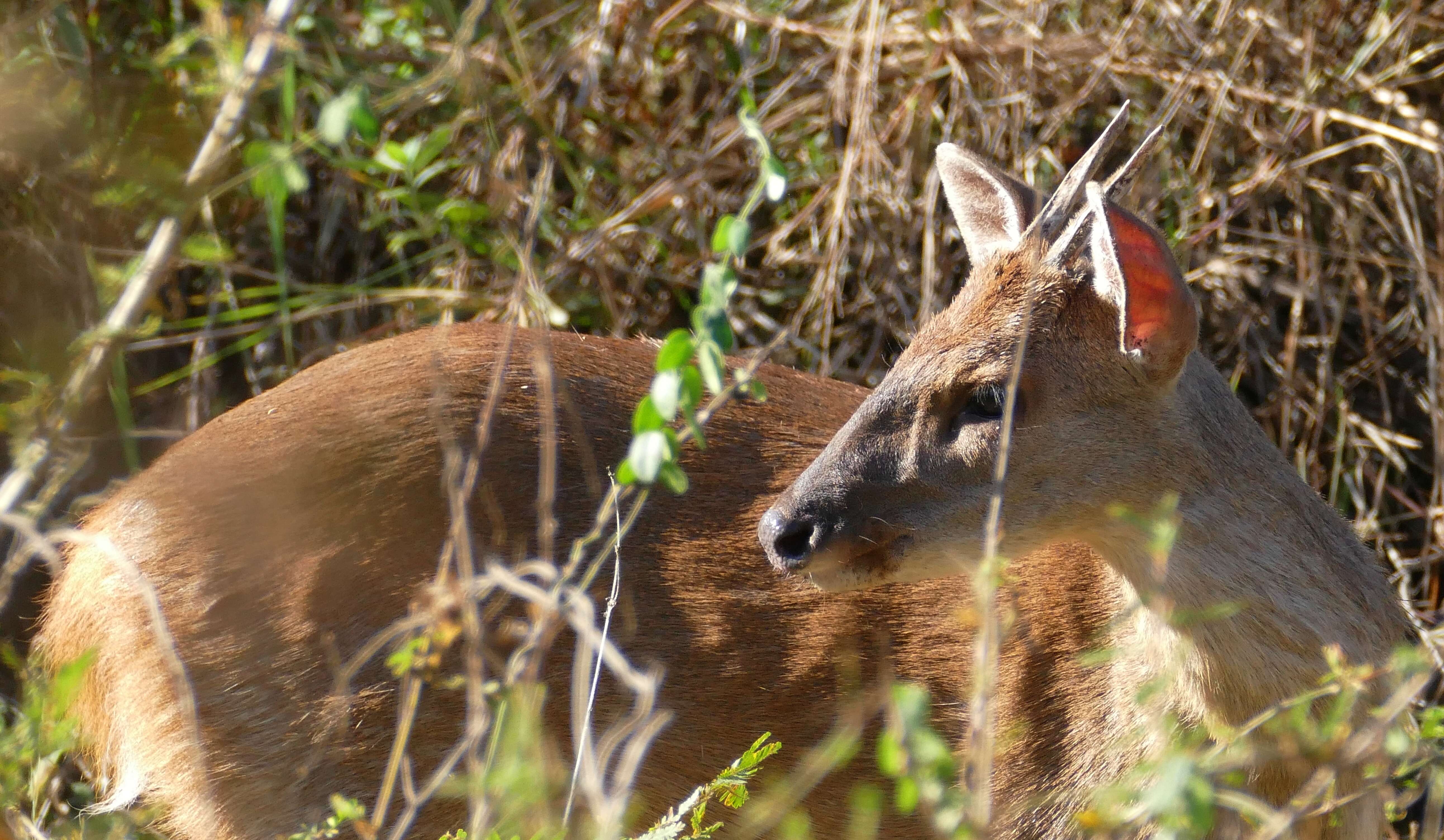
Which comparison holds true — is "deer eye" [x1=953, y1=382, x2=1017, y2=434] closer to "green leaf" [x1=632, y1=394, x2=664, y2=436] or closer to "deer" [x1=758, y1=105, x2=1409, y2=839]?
"deer" [x1=758, y1=105, x2=1409, y2=839]

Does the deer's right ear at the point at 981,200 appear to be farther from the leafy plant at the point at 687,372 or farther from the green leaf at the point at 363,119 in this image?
the green leaf at the point at 363,119

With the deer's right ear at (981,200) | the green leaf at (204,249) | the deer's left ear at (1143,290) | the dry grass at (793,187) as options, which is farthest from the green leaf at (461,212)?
the deer's left ear at (1143,290)

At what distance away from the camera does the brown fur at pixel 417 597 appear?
2803mm

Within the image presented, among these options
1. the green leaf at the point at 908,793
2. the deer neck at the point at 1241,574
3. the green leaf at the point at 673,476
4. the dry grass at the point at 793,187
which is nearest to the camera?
the green leaf at the point at 908,793

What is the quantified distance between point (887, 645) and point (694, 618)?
0.40m

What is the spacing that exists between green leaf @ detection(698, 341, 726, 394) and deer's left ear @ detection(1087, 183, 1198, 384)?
2.60ft

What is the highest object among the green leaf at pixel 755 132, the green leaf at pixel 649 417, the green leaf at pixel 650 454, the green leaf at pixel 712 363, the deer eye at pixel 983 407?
the green leaf at pixel 755 132

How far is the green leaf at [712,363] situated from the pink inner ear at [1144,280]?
817mm

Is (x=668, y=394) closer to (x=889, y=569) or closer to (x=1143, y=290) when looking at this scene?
(x=889, y=569)

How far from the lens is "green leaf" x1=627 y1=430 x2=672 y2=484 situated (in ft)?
6.52

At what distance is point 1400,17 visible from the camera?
4133 mm

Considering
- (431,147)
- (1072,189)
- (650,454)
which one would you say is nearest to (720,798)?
(650,454)

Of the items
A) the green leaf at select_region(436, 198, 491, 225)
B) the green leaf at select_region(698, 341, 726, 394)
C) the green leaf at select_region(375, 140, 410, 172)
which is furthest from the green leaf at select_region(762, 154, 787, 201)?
the green leaf at select_region(436, 198, 491, 225)

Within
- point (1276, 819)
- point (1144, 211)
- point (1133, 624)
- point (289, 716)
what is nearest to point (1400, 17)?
point (1144, 211)
